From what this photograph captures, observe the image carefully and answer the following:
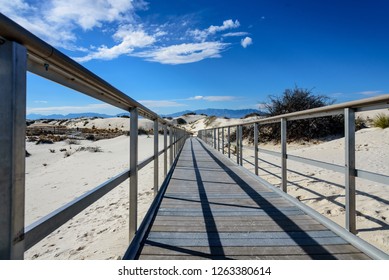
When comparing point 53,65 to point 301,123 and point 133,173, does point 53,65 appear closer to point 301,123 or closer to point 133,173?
point 133,173

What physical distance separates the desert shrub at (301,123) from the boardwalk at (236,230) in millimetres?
10042

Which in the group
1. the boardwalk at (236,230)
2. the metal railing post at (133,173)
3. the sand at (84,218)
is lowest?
the sand at (84,218)

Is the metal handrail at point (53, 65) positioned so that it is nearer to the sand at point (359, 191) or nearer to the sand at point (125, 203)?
the sand at point (125, 203)

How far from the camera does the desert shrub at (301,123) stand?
12.8 m

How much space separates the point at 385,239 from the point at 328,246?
0.82m

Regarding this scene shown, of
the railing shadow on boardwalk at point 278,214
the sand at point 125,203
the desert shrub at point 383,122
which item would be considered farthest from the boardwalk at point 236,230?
the desert shrub at point 383,122

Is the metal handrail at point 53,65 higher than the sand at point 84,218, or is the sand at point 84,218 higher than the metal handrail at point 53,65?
the metal handrail at point 53,65

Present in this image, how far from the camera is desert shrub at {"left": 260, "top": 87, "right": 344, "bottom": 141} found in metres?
12.8

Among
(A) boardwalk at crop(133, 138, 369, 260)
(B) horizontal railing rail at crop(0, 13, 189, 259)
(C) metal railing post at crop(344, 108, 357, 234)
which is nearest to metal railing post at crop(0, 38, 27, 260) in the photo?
(B) horizontal railing rail at crop(0, 13, 189, 259)

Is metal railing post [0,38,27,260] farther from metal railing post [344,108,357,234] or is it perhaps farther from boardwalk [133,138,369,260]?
metal railing post [344,108,357,234]

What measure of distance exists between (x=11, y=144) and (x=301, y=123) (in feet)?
43.5

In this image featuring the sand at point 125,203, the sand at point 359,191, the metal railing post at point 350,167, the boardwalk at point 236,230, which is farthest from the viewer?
the sand at point 125,203

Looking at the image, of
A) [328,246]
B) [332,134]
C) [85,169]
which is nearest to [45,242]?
[328,246]
